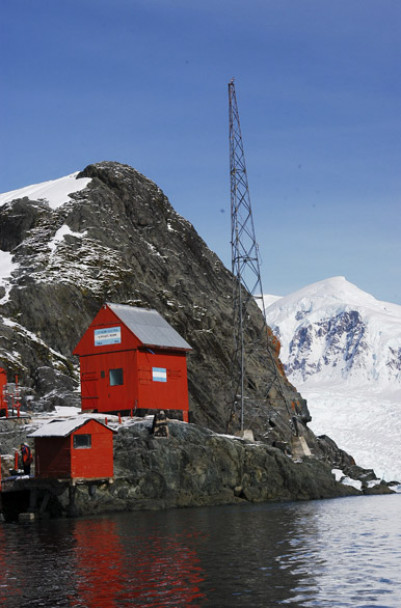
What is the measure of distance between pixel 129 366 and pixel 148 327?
4596 millimetres

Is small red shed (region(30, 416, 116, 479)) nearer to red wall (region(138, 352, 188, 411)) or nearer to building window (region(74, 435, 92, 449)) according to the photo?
building window (region(74, 435, 92, 449))

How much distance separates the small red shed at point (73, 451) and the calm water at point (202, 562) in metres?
4.30

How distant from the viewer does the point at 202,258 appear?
10569 centimetres

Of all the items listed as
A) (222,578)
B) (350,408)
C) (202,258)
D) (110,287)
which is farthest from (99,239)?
(350,408)

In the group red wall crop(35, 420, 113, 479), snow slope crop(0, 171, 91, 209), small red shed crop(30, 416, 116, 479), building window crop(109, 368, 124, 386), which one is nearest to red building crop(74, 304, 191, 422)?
building window crop(109, 368, 124, 386)

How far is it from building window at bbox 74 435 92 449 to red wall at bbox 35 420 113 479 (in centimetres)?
19

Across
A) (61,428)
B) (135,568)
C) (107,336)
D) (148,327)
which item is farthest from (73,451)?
(135,568)

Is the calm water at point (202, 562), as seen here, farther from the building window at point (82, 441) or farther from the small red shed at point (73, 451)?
the building window at point (82, 441)

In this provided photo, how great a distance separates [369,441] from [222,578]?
131659mm

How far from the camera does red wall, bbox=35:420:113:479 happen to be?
154 feet

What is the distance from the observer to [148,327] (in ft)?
Answer: 211

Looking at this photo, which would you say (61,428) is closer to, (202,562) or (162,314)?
(202,562)

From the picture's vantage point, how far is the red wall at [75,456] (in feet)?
154

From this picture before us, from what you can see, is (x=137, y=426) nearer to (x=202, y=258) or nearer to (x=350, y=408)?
(x=202, y=258)
